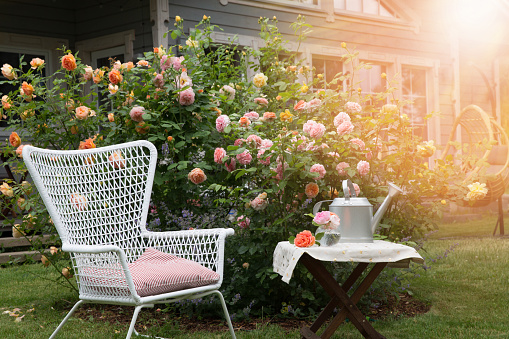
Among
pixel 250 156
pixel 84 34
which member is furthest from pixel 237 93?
pixel 84 34

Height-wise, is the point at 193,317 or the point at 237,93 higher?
the point at 237,93

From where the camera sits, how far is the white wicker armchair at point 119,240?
2.33 meters

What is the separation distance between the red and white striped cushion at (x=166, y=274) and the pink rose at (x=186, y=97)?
106 cm

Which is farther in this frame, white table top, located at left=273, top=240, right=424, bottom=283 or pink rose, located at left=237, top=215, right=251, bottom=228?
pink rose, located at left=237, top=215, right=251, bottom=228

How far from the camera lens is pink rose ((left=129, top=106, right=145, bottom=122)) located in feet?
11.2

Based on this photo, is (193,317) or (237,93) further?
(237,93)

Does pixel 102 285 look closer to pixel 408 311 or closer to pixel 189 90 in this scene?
pixel 189 90

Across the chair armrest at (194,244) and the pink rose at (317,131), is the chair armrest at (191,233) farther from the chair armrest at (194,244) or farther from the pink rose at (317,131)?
the pink rose at (317,131)

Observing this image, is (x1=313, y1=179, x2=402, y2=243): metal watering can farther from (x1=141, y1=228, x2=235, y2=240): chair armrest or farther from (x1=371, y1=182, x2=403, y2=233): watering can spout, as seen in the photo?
(x1=141, y1=228, x2=235, y2=240): chair armrest

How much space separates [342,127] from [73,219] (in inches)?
56.4

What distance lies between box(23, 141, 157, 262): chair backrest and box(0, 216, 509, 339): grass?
0.55 metres

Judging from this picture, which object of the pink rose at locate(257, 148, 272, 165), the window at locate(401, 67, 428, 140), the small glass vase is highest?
the window at locate(401, 67, 428, 140)

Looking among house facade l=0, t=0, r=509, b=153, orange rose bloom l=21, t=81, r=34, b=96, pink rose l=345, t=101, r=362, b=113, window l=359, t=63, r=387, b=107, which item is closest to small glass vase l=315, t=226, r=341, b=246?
pink rose l=345, t=101, r=362, b=113

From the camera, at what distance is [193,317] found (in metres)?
3.35
